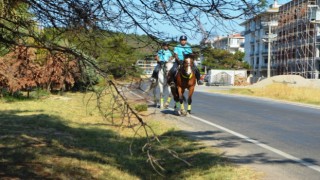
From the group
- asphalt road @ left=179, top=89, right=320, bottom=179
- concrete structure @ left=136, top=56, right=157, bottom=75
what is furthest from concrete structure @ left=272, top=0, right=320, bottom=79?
→ concrete structure @ left=136, top=56, right=157, bottom=75

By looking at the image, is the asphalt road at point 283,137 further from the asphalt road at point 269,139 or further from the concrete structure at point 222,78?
the concrete structure at point 222,78

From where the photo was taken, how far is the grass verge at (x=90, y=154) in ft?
23.1

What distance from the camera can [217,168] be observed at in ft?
23.0

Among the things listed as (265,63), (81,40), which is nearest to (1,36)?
(81,40)

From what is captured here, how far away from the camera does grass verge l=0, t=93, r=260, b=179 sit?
23.1 feet

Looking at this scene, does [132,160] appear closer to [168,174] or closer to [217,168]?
[168,174]

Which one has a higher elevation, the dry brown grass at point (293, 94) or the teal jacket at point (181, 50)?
the teal jacket at point (181, 50)

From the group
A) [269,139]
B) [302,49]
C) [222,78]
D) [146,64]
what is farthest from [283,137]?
[222,78]

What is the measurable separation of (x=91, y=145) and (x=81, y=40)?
378 cm

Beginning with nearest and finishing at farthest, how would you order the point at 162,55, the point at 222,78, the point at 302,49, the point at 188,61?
the point at 162,55 → the point at 188,61 → the point at 302,49 → the point at 222,78

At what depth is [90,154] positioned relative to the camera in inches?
335

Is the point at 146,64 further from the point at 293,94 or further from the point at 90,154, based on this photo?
the point at 293,94

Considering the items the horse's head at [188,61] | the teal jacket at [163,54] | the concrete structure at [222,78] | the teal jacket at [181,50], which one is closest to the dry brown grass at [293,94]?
the horse's head at [188,61]

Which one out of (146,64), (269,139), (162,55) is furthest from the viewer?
(269,139)
